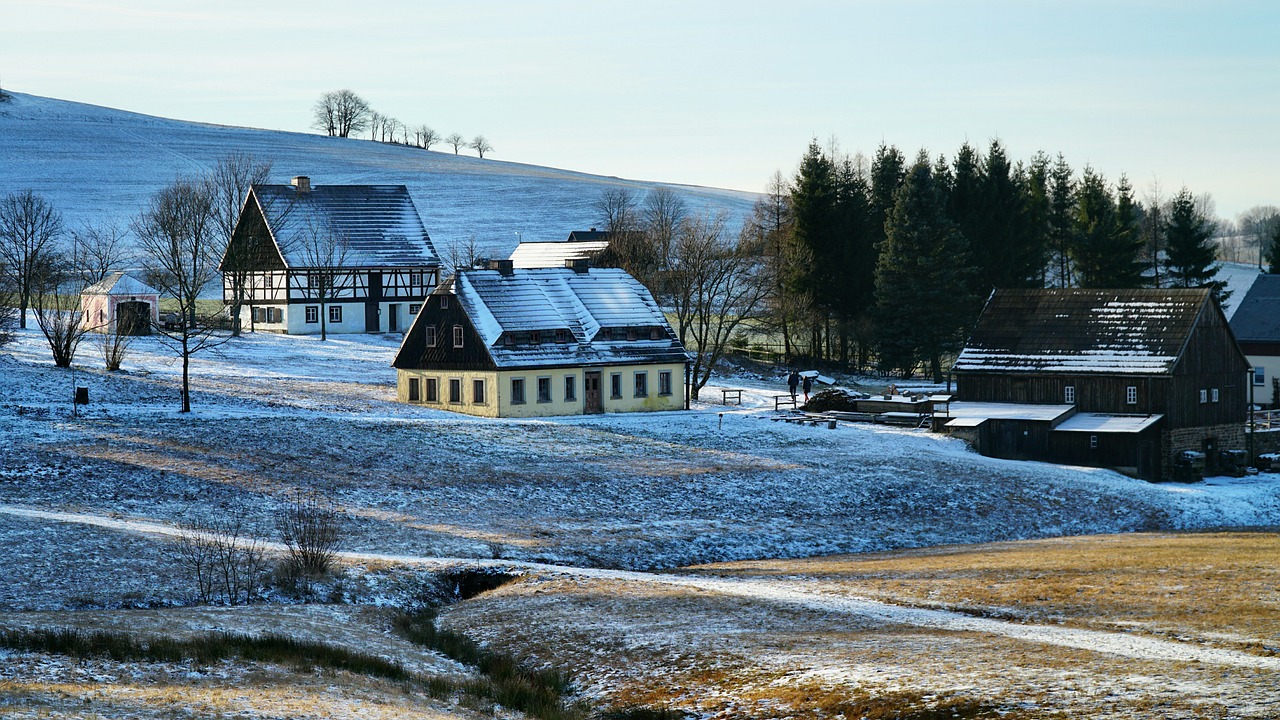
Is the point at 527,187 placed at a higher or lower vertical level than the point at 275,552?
higher

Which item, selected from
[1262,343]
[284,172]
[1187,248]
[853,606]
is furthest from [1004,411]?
[284,172]

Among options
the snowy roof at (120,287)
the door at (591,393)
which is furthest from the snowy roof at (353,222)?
the door at (591,393)

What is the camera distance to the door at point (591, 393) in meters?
57.1

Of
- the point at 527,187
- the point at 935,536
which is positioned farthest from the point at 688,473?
the point at 527,187

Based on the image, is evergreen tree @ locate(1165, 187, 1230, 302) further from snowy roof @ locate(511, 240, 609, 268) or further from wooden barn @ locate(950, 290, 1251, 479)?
snowy roof @ locate(511, 240, 609, 268)

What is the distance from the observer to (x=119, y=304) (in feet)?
236

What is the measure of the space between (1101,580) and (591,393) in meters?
31.8

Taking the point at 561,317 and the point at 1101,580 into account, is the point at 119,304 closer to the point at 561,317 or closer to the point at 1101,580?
the point at 561,317

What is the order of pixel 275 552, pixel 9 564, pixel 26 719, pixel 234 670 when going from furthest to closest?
pixel 275 552
pixel 9 564
pixel 234 670
pixel 26 719

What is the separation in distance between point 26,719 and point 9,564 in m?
13.5

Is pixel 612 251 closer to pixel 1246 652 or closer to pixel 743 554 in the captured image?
pixel 743 554

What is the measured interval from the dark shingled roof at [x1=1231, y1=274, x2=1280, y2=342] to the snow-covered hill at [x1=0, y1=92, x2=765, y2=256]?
67.1 meters

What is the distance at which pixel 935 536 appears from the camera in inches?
1545

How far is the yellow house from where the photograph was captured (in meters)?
55.7
